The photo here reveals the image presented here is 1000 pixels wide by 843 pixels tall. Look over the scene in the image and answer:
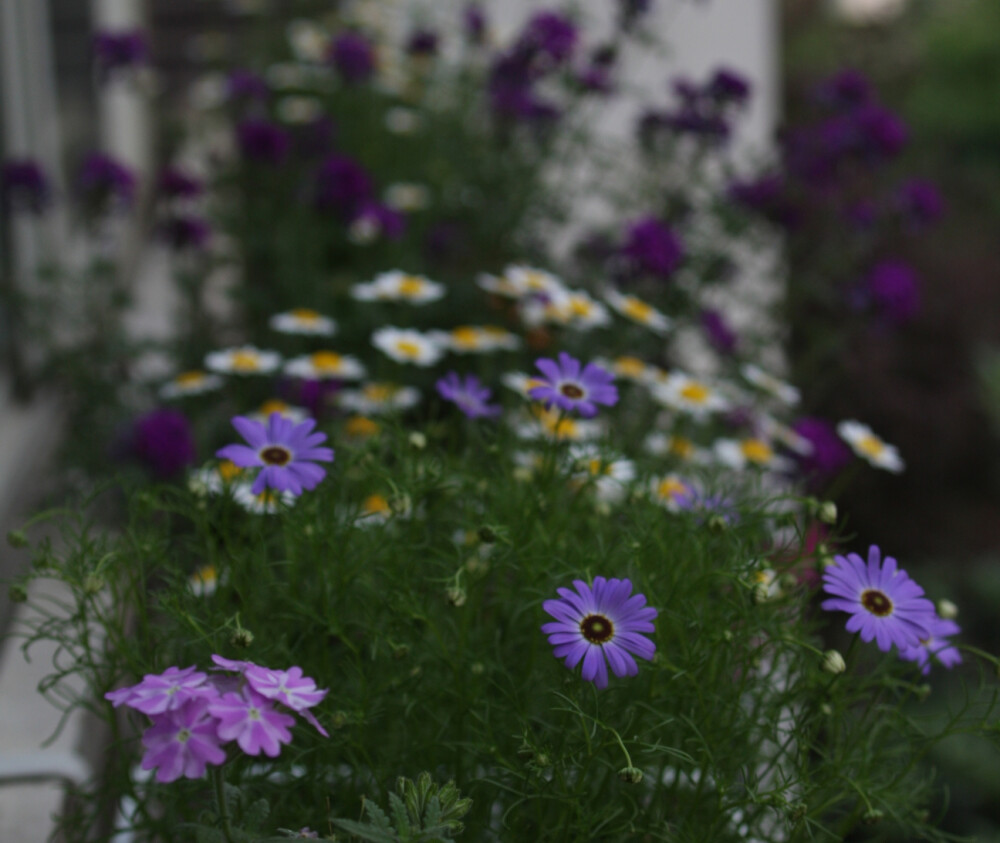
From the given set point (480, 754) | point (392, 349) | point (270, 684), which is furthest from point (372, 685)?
point (392, 349)

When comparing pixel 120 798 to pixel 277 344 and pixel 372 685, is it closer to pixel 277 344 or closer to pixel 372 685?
pixel 372 685

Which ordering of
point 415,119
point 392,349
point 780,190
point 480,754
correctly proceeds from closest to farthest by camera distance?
point 480,754 → point 392,349 → point 780,190 → point 415,119

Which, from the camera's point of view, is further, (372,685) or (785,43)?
(785,43)

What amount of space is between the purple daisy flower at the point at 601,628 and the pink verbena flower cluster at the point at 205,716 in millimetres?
161

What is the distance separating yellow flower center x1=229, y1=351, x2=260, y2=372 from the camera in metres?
1.42

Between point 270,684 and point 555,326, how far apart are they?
1.05 meters

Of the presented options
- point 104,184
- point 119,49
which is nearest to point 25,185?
point 104,184

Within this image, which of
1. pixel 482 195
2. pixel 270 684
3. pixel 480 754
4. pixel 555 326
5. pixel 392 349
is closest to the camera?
pixel 270 684

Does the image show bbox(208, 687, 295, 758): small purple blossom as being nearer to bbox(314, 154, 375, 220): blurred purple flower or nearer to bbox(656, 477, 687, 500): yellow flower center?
bbox(656, 477, 687, 500): yellow flower center

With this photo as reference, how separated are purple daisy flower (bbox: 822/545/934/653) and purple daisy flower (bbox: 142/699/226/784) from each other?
405mm

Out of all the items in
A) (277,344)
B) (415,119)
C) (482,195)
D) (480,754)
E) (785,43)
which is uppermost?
(785,43)

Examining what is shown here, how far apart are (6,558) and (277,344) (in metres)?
0.61

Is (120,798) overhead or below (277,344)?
below

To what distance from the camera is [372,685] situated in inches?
34.0
